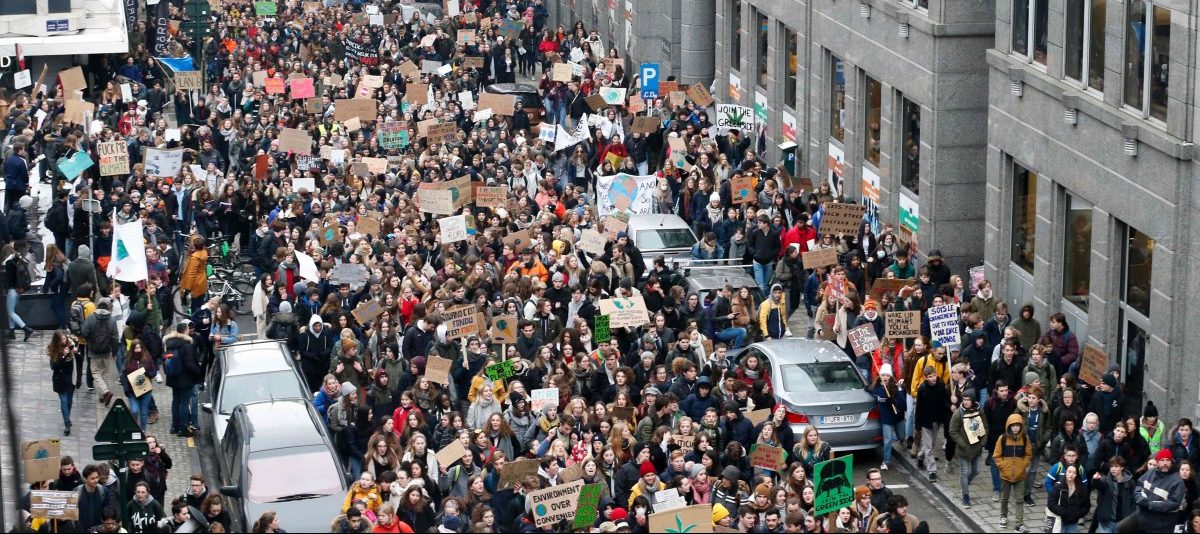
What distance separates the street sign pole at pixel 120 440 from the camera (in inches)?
806

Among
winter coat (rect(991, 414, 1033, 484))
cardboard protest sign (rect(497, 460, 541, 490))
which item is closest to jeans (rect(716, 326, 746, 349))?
winter coat (rect(991, 414, 1033, 484))

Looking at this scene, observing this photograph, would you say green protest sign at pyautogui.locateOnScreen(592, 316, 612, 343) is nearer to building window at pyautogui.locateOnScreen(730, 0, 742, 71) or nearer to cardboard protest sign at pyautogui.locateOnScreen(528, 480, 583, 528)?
cardboard protest sign at pyautogui.locateOnScreen(528, 480, 583, 528)

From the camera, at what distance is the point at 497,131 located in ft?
128

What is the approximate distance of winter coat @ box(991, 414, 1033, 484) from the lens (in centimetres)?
2108

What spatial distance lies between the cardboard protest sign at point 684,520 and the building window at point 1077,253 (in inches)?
363

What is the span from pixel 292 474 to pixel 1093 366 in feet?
28.5

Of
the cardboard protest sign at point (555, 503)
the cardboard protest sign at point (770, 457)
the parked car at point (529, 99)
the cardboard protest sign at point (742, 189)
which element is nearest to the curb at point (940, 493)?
the cardboard protest sign at point (770, 457)

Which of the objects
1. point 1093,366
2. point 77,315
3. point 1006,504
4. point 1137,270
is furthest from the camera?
point 77,315

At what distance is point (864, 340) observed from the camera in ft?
Answer: 80.0

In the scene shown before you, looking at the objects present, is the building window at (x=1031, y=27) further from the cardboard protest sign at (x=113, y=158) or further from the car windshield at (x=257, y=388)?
the cardboard protest sign at (x=113, y=158)

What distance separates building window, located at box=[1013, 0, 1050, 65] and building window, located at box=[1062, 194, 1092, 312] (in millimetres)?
2324

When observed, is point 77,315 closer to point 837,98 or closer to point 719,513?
point 719,513

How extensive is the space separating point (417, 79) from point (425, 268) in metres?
16.0

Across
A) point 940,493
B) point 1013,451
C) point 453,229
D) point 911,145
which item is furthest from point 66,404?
point 911,145
